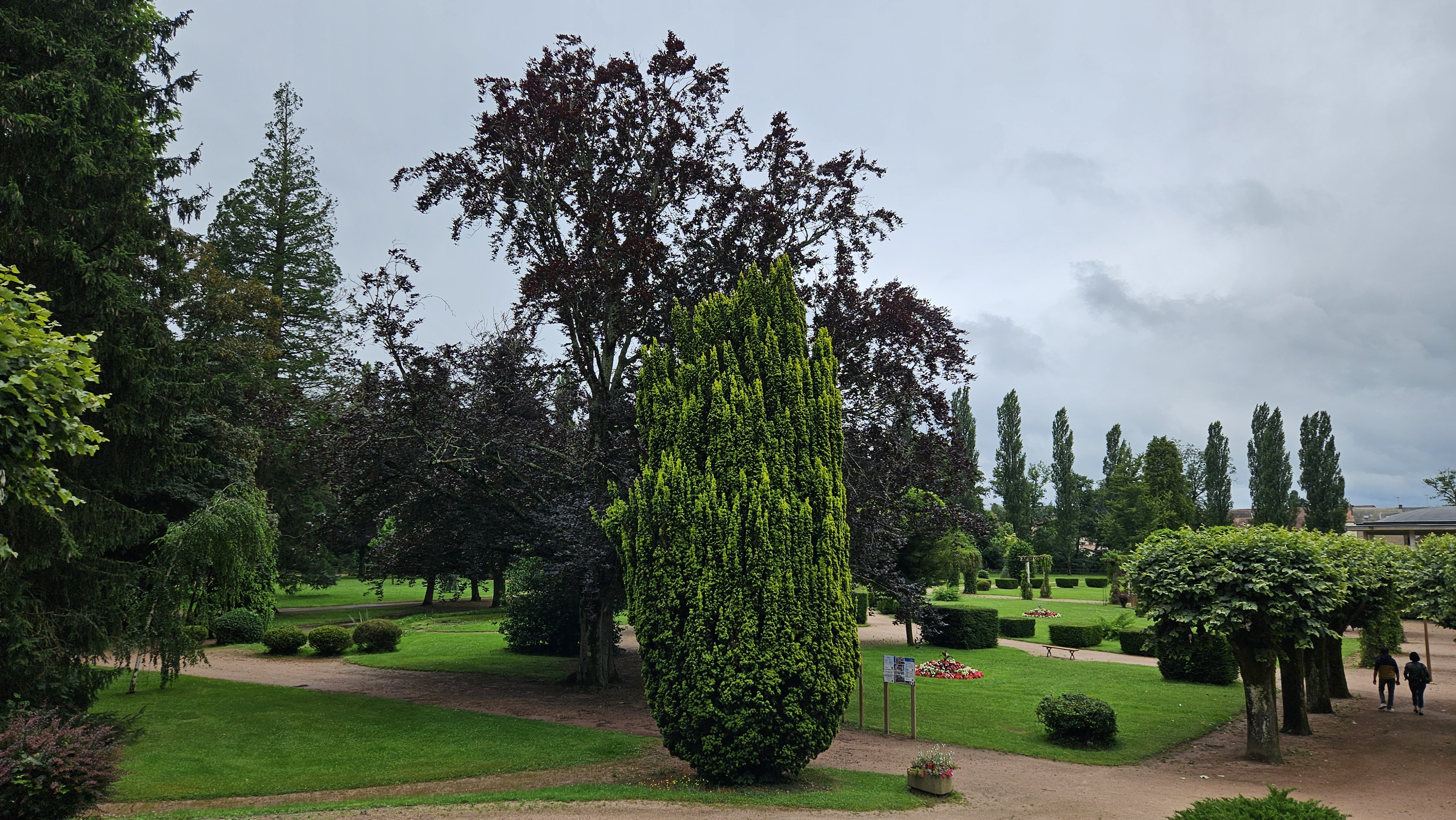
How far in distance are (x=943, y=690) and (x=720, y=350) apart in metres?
12.3

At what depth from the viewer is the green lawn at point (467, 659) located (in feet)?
74.0

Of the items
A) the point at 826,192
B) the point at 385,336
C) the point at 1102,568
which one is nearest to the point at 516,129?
the point at 385,336

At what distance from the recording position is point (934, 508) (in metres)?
18.3

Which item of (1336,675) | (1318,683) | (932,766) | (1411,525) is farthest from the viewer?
(1411,525)

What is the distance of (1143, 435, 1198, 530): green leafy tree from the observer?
5409 centimetres

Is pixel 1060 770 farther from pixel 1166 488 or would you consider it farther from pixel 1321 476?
pixel 1321 476

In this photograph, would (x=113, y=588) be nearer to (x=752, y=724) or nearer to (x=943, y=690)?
(x=752, y=724)

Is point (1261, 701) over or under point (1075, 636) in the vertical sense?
over

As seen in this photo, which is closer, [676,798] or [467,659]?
[676,798]

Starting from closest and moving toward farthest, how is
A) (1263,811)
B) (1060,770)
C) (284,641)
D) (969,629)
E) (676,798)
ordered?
(1263,811)
(676,798)
(1060,770)
(284,641)
(969,629)

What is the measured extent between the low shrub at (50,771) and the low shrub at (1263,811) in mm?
10132

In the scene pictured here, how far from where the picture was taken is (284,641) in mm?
25203

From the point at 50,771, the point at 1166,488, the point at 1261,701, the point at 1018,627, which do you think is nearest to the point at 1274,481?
the point at 1166,488

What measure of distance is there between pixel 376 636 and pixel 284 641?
8.75ft
